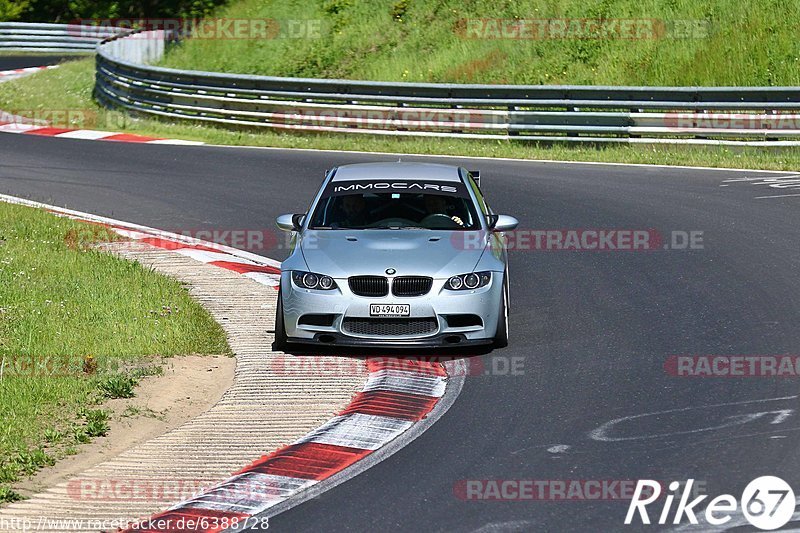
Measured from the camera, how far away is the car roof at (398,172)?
38.2 feet

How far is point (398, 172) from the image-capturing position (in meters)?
11.8

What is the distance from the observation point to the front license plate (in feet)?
32.9

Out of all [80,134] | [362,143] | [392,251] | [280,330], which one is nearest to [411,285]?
[392,251]

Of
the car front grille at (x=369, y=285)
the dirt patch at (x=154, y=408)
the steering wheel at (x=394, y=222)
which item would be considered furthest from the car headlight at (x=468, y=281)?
the dirt patch at (x=154, y=408)

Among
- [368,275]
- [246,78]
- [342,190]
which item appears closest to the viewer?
[368,275]

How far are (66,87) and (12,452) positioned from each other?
27.8 m

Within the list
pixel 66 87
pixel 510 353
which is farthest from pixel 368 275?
pixel 66 87

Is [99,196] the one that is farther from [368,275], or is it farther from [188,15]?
[188,15]

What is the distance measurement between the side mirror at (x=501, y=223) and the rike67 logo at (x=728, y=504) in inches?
173

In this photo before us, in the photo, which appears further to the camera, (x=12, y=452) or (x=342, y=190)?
(x=342, y=190)

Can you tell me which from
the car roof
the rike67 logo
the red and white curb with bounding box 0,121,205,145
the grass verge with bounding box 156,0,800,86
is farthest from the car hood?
the grass verge with bounding box 156,0,800,86

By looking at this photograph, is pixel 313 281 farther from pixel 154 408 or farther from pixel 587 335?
pixel 587 335

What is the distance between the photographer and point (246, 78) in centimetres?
2611

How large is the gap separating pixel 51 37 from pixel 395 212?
39.0 meters
